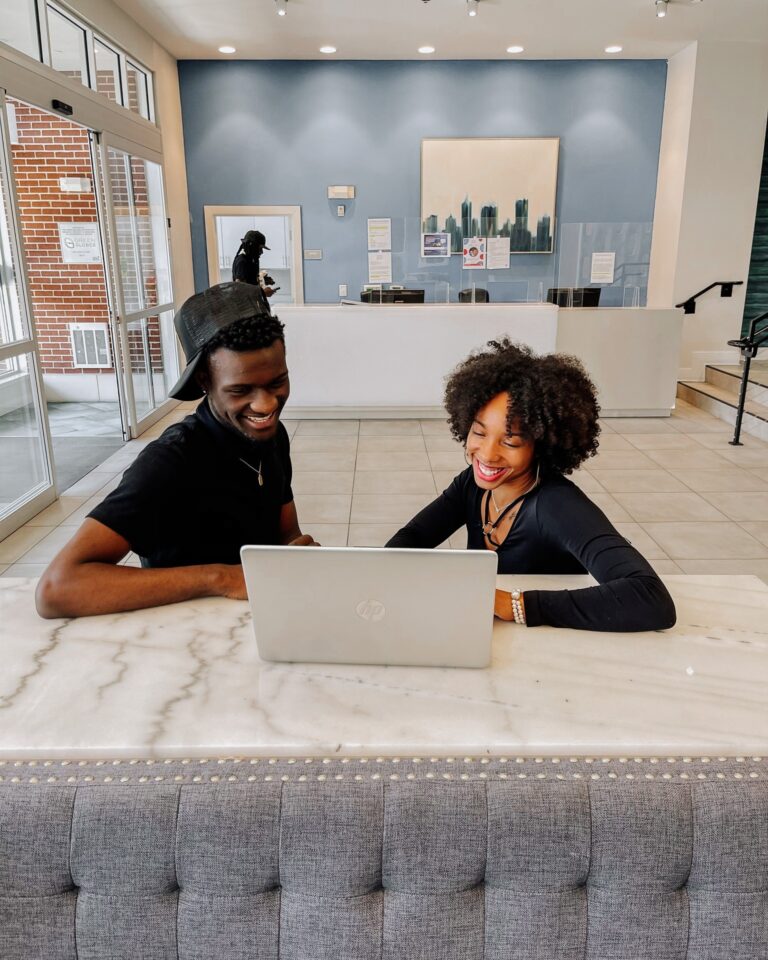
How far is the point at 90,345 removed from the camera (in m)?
7.39

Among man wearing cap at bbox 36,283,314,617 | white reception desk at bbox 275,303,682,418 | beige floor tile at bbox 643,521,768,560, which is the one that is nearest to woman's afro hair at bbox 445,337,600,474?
man wearing cap at bbox 36,283,314,617

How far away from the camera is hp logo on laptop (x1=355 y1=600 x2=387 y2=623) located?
1.04 m

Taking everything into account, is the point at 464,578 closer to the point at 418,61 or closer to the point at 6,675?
the point at 6,675

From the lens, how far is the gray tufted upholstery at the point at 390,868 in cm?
86

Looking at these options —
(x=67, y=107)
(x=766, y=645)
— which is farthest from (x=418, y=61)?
(x=766, y=645)

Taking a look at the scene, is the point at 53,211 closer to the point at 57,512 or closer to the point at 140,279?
the point at 140,279

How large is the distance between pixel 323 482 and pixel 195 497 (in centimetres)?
334

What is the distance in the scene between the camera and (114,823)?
868mm

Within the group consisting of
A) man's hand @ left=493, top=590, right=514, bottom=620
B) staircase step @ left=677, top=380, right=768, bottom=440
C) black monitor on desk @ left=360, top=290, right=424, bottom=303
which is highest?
black monitor on desk @ left=360, top=290, right=424, bottom=303

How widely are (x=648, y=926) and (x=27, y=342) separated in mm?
4294

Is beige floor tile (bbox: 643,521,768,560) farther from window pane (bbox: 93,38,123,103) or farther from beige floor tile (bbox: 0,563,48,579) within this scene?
window pane (bbox: 93,38,123,103)

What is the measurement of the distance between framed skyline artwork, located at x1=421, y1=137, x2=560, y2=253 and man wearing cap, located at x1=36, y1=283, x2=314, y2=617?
23.0 feet

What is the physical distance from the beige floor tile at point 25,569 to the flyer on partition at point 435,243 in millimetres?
5759

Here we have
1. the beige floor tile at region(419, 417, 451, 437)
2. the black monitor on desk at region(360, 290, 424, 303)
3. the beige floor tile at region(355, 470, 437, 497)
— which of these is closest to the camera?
the beige floor tile at region(355, 470, 437, 497)
